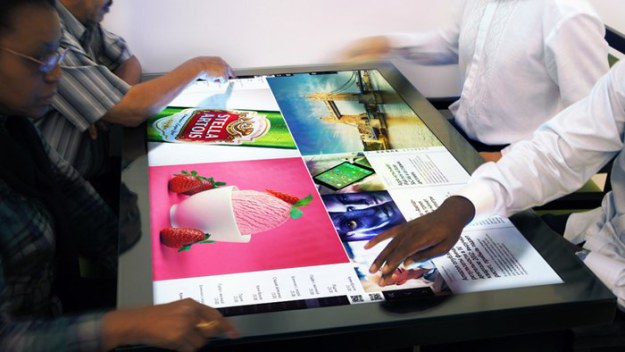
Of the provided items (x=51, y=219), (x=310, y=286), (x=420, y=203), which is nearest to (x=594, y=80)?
(x=420, y=203)

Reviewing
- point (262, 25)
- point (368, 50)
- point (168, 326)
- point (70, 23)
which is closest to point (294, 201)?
point (168, 326)

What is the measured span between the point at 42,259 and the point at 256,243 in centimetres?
40

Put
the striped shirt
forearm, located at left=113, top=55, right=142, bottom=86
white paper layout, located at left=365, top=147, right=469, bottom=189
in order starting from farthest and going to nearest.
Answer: forearm, located at left=113, top=55, right=142, bottom=86 → the striped shirt → white paper layout, located at left=365, top=147, right=469, bottom=189

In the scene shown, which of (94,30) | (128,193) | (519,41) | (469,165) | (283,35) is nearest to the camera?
(128,193)

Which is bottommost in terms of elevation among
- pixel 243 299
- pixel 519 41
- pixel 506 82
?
pixel 243 299

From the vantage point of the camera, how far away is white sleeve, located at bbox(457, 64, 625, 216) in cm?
146

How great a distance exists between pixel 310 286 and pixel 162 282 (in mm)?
260

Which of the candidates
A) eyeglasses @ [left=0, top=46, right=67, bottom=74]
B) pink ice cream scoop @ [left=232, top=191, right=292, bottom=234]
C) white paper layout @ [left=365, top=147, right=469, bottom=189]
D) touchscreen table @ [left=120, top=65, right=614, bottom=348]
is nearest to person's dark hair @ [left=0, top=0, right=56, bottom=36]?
eyeglasses @ [left=0, top=46, right=67, bottom=74]

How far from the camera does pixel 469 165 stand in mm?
1662

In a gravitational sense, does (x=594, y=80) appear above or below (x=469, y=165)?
above

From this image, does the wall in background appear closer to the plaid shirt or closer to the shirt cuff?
the plaid shirt

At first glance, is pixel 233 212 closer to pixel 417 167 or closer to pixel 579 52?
pixel 417 167

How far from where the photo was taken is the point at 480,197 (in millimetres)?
1402

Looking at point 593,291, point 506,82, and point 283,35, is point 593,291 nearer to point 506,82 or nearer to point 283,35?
point 506,82
